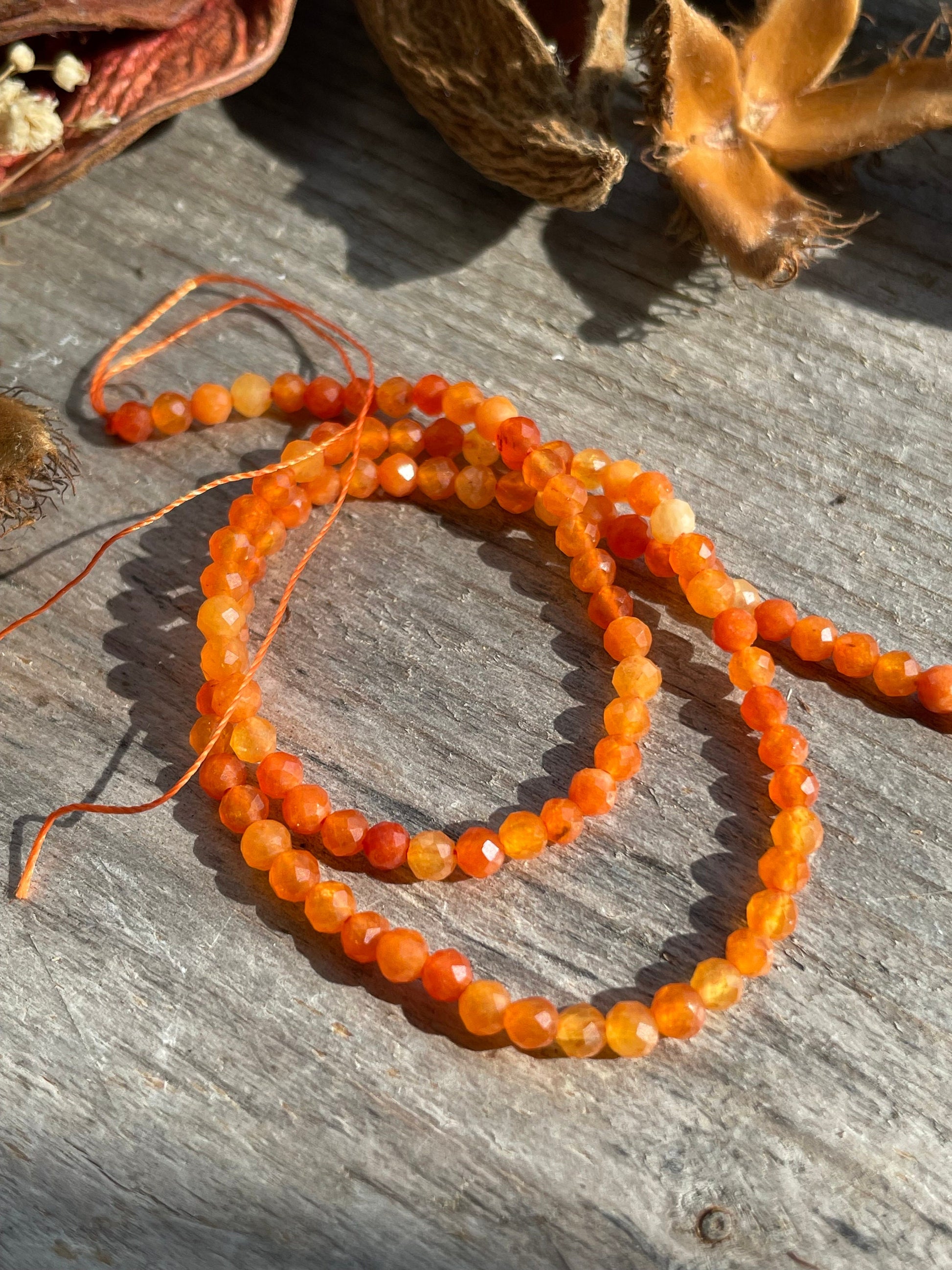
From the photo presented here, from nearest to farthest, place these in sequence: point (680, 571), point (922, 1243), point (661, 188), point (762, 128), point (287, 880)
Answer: point (922, 1243)
point (287, 880)
point (680, 571)
point (762, 128)
point (661, 188)

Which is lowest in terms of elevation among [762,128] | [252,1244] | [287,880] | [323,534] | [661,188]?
[252,1244]

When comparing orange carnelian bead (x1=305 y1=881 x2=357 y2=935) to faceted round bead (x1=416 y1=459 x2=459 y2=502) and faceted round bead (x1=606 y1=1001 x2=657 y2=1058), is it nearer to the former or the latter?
faceted round bead (x1=606 y1=1001 x2=657 y2=1058)

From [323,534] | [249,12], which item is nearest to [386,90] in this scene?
[249,12]

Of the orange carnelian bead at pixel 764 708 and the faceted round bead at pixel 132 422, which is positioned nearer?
the orange carnelian bead at pixel 764 708

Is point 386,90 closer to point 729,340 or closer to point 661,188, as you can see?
point 661,188

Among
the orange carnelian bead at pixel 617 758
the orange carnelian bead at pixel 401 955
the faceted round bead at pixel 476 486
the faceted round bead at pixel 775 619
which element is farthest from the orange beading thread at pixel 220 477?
the faceted round bead at pixel 775 619

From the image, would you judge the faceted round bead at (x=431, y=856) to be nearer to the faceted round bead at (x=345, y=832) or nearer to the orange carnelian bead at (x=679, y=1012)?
the faceted round bead at (x=345, y=832)
